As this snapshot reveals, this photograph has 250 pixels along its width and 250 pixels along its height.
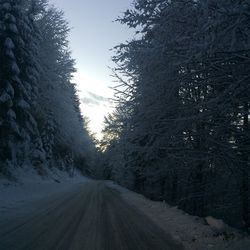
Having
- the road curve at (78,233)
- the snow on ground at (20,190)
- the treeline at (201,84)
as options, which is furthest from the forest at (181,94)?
the road curve at (78,233)

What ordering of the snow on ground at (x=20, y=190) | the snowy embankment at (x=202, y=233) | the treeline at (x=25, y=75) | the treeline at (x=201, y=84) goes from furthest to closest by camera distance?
the treeline at (x=25, y=75) < the snow on ground at (x=20, y=190) < the snowy embankment at (x=202, y=233) < the treeline at (x=201, y=84)

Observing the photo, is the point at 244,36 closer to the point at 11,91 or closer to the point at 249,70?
the point at 249,70

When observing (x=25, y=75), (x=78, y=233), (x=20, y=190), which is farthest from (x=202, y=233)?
(x=25, y=75)

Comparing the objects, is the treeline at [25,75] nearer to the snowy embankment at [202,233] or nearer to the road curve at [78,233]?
the road curve at [78,233]

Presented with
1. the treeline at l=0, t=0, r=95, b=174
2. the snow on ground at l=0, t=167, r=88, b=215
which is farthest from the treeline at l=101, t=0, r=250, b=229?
the treeline at l=0, t=0, r=95, b=174

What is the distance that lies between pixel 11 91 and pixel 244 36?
1794cm

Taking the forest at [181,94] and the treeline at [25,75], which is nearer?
the forest at [181,94]

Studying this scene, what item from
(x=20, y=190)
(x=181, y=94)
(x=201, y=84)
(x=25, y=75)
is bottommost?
(x=20, y=190)

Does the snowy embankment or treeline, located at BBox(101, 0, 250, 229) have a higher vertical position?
treeline, located at BBox(101, 0, 250, 229)

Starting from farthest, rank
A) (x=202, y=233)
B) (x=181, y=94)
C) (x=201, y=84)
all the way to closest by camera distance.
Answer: (x=181, y=94) → (x=202, y=233) → (x=201, y=84)

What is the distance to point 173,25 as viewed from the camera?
11797 millimetres

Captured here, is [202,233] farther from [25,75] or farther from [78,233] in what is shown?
[25,75]

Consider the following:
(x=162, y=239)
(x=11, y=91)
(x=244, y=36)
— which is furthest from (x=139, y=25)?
(x=11, y=91)

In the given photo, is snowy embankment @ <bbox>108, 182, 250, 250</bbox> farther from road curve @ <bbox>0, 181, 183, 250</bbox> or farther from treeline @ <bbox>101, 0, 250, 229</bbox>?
treeline @ <bbox>101, 0, 250, 229</bbox>
